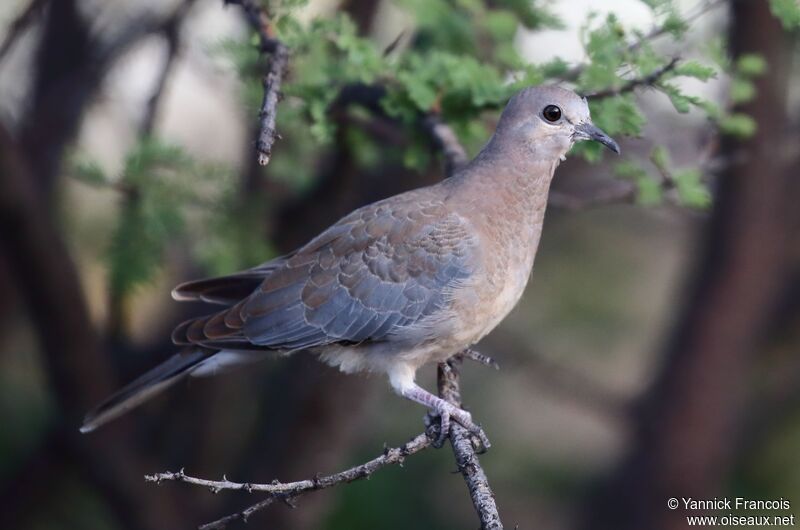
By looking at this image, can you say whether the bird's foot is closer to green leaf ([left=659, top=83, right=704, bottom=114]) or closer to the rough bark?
green leaf ([left=659, top=83, right=704, bottom=114])

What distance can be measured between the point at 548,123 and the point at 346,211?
2160mm

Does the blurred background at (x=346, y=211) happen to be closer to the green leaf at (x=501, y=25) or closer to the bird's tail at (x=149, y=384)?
the green leaf at (x=501, y=25)

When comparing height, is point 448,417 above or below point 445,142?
below

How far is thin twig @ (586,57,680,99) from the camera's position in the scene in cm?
281

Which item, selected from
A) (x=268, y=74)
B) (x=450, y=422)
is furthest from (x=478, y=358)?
(x=268, y=74)

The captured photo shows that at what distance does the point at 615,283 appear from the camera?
7.44 m

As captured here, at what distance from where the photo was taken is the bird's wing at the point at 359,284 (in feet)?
10.5

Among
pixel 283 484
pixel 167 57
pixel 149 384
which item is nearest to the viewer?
pixel 283 484

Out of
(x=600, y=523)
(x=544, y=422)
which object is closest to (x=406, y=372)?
(x=600, y=523)

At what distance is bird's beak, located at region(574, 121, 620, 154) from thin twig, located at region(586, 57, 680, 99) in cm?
10

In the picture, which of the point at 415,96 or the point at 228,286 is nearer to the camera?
the point at 415,96

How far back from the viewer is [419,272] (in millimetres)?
3234

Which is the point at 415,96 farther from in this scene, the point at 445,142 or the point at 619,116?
the point at 619,116

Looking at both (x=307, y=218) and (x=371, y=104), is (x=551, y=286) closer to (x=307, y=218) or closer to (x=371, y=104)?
(x=307, y=218)
